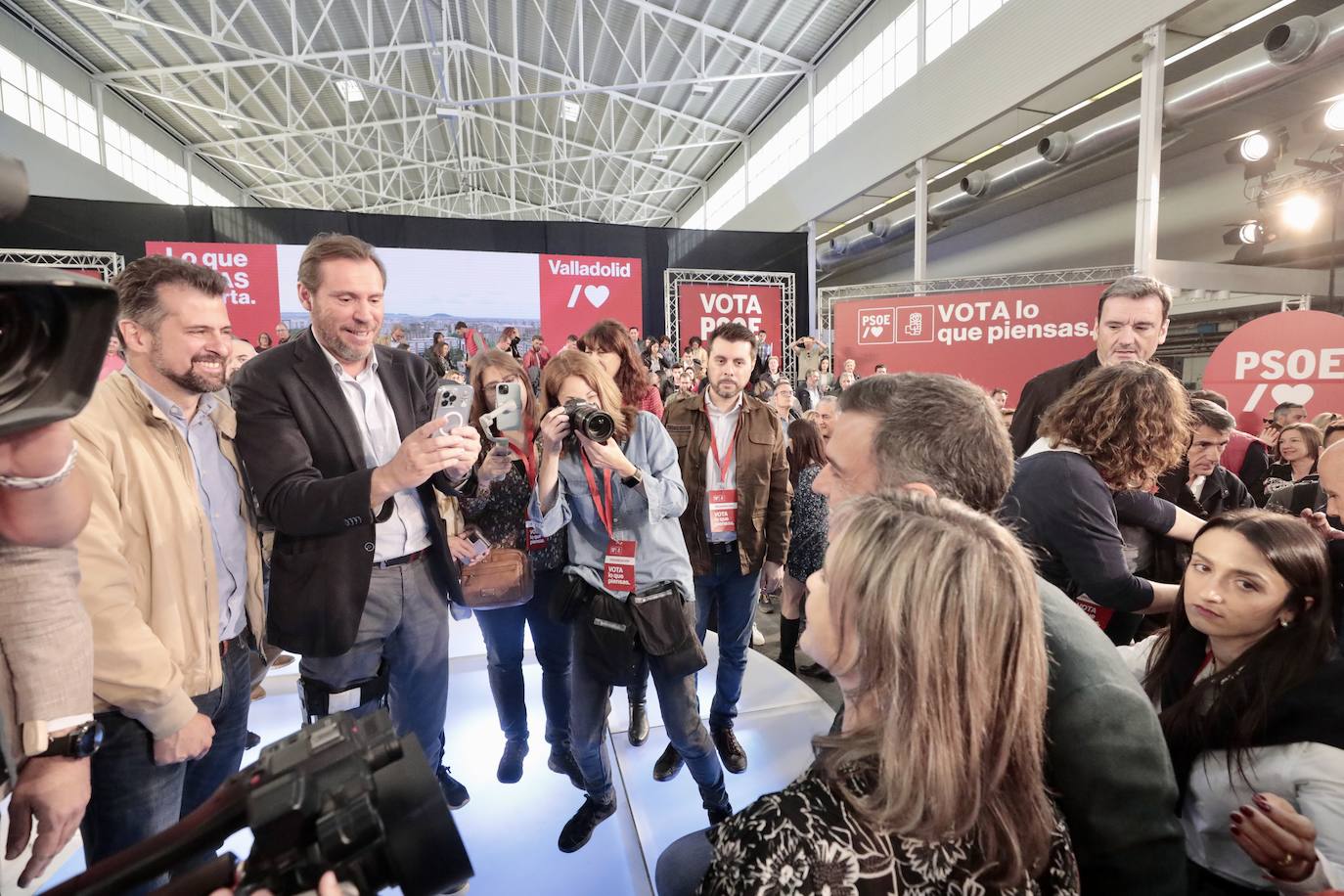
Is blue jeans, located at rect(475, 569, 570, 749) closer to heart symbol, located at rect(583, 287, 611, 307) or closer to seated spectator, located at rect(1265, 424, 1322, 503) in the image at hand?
seated spectator, located at rect(1265, 424, 1322, 503)

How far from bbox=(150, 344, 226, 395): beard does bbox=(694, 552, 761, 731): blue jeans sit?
64.4 inches

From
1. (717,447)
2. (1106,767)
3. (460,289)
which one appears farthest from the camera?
(460,289)

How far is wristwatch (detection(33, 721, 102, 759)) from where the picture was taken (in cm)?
83

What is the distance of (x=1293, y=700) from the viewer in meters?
1.09

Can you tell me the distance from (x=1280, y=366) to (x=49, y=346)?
20.7 ft

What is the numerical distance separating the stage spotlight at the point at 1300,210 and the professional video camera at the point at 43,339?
33.6 ft

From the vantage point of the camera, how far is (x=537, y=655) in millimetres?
2094

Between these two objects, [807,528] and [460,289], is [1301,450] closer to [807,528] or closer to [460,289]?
[807,528]

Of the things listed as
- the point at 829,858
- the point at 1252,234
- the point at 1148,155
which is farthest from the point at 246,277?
the point at 1252,234

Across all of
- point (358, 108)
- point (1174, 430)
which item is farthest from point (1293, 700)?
point (358, 108)

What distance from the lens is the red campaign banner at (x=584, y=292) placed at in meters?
9.09

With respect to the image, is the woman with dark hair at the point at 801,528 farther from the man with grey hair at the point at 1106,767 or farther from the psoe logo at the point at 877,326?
the psoe logo at the point at 877,326

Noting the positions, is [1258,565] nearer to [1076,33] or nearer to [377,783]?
[377,783]

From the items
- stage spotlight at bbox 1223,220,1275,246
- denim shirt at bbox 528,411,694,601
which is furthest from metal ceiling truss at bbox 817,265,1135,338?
denim shirt at bbox 528,411,694,601
